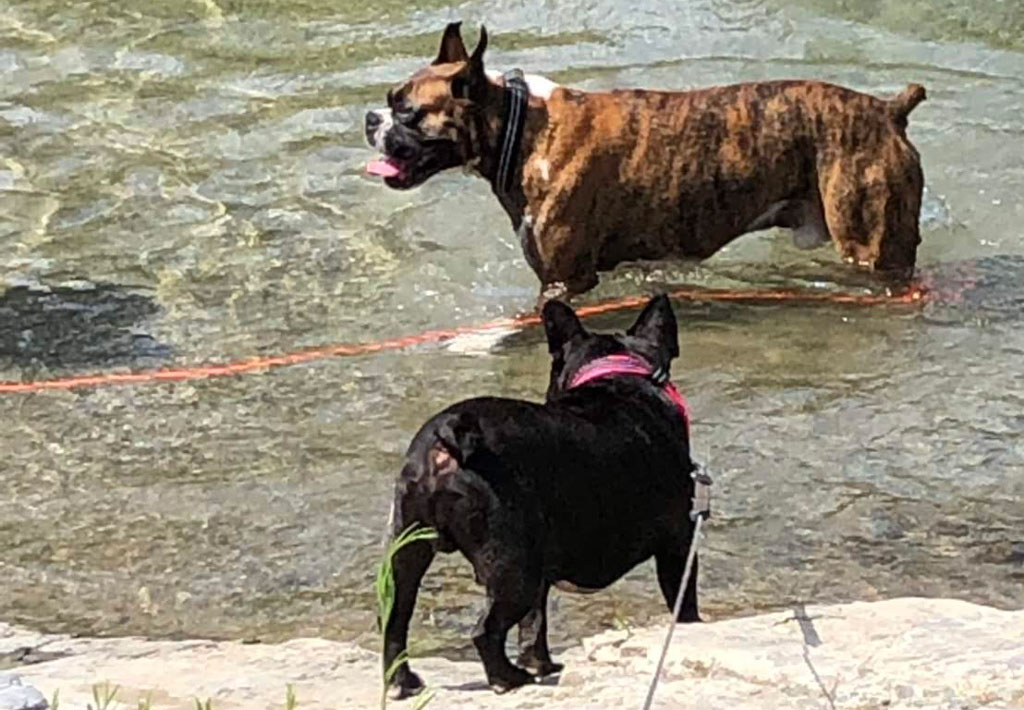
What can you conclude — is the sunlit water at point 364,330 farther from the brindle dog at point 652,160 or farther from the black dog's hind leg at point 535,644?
the black dog's hind leg at point 535,644

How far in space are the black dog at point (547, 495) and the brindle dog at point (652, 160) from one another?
2.64m

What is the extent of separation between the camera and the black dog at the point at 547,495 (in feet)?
13.1

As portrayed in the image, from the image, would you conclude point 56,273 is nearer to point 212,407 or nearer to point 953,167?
point 212,407

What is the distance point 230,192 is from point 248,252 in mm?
798

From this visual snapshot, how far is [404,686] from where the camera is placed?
3992 mm

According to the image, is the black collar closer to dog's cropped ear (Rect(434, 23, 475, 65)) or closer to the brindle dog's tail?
dog's cropped ear (Rect(434, 23, 475, 65))

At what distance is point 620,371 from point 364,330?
2955 mm

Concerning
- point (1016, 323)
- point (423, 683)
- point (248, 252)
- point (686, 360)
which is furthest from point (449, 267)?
point (423, 683)

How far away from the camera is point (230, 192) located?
29.0ft

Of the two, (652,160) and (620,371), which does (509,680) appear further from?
(652,160)

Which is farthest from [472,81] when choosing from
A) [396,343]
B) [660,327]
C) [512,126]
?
[660,327]

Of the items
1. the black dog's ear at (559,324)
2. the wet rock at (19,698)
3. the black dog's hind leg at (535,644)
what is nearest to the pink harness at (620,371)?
the black dog's ear at (559,324)

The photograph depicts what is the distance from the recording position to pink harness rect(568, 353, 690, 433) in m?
4.50

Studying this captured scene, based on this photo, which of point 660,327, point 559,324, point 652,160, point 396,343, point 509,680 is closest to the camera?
point 509,680
